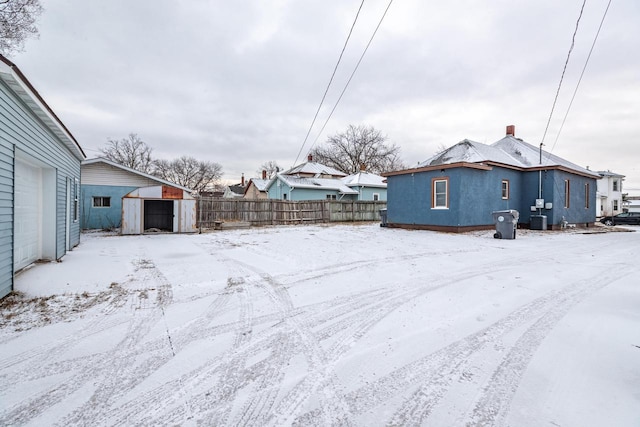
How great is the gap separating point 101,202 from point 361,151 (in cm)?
3244

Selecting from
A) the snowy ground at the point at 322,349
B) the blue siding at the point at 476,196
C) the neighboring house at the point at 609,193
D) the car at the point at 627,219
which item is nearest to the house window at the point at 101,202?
the snowy ground at the point at 322,349

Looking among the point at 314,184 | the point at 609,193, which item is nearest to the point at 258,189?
the point at 314,184

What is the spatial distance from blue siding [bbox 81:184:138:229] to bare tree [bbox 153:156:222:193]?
32.0m

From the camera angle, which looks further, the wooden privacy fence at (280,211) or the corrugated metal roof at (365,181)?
the corrugated metal roof at (365,181)

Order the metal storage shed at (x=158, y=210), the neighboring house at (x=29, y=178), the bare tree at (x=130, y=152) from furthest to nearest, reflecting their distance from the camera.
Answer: the bare tree at (x=130, y=152), the metal storage shed at (x=158, y=210), the neighboring house at (x=29, y=178)

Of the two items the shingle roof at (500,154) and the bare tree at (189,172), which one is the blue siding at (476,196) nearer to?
the shingle roof at (500,154)

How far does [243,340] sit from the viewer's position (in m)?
3.00

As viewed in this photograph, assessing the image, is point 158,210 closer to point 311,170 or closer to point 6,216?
point 6,216

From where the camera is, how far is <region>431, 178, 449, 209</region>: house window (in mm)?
13648

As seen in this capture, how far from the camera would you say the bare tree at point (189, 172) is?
47.2 m

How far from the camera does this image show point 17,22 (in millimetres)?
10156

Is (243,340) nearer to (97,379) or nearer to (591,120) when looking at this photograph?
(97,379)

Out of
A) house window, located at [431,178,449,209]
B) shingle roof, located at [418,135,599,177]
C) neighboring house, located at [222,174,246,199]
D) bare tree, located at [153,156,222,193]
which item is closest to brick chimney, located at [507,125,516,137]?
shingle roof, located at [418,135,599,177]

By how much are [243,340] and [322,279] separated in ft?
8.37
